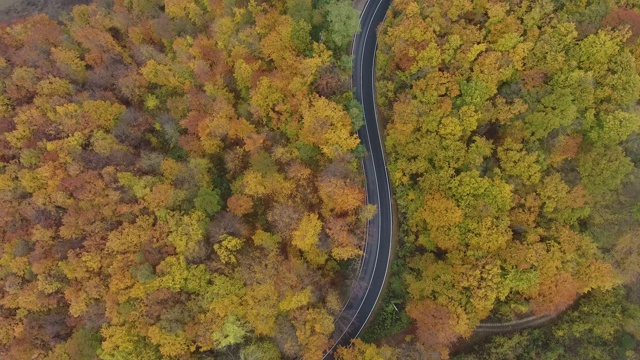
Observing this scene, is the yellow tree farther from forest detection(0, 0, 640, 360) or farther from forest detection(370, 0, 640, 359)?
forest detection(370, 0, 640, 359)

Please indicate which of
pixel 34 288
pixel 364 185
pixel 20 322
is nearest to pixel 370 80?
pixel 364 185

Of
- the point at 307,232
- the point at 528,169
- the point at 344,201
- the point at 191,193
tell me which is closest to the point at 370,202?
the point at 344,201

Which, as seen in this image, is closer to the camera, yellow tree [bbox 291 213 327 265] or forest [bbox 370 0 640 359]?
forest [bbox 370 0 640 359]

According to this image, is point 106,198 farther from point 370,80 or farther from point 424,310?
point 424,310

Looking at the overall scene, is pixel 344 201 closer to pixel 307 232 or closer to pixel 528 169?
pixel 307 232

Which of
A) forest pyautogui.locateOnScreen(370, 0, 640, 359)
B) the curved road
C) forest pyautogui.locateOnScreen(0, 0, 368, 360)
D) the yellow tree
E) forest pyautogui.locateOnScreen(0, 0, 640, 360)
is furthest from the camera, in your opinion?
the curved road

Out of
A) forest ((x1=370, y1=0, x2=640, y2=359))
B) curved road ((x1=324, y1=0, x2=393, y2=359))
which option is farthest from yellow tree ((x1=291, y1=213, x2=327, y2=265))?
forest ((x1=370, y1=0, x2=640, y2=359))
